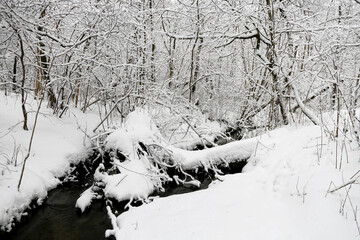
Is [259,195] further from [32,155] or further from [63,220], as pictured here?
[32,155]

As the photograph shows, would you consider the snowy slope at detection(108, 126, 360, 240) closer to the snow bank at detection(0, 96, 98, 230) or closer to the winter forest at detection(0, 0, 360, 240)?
the winter forest at detection(0, 0, 360, 240)

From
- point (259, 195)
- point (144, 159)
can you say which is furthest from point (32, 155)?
point (259, 195)

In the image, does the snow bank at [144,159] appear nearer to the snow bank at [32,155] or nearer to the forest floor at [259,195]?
the forest floor at [259,195]

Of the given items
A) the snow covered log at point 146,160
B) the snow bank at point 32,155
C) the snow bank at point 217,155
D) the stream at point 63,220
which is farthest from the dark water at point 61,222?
the snow bank at point 217,155

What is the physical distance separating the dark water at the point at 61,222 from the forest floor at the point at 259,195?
16cm

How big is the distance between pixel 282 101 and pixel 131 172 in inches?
156

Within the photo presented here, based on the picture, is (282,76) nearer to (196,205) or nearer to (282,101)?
(282,101)

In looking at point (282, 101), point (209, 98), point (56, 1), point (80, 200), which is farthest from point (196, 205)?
point (209, 98)

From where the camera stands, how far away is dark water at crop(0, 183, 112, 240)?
12.1ft

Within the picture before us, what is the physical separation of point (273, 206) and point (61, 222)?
3115 mm

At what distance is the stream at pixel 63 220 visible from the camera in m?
3.68

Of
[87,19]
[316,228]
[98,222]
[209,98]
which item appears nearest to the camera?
[316,228]

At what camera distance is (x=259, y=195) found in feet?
10.8

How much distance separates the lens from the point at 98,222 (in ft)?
A: 13.2
